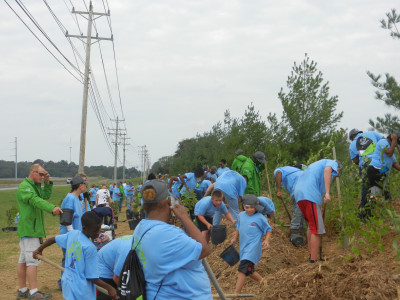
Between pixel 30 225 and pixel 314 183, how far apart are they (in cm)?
439

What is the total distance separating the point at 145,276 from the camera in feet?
10.6

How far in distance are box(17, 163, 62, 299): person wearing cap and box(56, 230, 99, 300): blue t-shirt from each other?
99.6 inches

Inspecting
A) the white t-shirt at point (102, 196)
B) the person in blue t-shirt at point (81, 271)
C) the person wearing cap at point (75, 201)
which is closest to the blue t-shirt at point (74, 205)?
the person wearing cap at point (75, 201)

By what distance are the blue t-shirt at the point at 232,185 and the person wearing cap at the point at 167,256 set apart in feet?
20.4

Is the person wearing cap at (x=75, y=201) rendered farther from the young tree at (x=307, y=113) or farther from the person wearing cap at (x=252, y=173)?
the young tree at (x=307, y=113)

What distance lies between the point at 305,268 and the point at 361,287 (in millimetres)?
1026

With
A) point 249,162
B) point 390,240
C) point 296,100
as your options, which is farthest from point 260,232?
point 296,100

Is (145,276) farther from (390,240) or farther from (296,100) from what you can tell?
(296,100)

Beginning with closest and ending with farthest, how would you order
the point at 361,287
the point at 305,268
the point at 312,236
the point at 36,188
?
the point at 361,287 → the point at 305,268 → the point at 312,236 → the point at 36,188

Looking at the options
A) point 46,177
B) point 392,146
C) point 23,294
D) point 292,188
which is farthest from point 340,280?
point 23,294

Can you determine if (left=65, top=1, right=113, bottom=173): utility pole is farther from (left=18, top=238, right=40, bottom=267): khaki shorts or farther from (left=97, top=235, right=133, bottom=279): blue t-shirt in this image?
(left=97, top=235, right=133, bottom=279): blue t-shirt

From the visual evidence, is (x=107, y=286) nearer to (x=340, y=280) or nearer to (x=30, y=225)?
(x=340, y=280)

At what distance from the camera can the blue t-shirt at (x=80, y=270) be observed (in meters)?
4.63

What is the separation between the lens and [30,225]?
7340 mm
